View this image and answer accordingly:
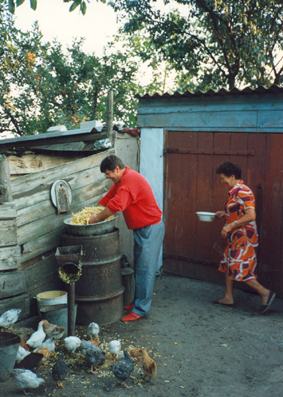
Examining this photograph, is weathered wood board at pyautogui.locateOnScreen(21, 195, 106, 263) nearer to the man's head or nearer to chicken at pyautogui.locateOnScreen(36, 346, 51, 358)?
the man's head

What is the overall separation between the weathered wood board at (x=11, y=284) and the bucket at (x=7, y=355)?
1091 mm

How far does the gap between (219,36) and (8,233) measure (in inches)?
412

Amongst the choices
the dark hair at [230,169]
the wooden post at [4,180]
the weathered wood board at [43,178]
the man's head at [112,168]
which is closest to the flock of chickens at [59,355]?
Result: the wooden post at [4,180]

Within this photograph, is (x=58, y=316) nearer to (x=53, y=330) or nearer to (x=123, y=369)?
(x=53, y=330)

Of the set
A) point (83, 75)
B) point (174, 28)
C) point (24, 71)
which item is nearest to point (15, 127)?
point (24, 71)

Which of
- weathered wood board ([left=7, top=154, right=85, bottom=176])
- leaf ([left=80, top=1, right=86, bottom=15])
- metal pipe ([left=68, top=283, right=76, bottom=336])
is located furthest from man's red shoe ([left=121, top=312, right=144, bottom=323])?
leaf ([left=80, top=1, right=86, bottom=15])

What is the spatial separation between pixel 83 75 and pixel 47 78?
136cm

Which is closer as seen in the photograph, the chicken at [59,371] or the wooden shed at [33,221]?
the chicken at [59,371]

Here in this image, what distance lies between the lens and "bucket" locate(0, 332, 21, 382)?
3734 millimetres

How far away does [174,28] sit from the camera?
1312 centimetres

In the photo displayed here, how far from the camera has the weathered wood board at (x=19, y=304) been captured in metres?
4.94

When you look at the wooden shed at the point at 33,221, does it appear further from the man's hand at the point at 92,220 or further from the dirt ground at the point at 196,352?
the dirt ground at the point at 196,352

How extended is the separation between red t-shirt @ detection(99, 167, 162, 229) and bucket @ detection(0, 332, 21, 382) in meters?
2.02

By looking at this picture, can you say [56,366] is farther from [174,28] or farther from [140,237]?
[174,28]
